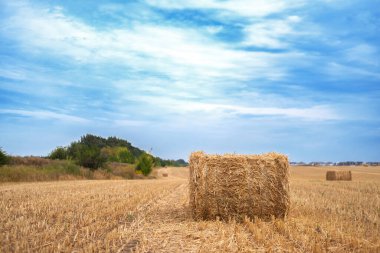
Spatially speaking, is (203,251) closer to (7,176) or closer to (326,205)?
(326,205)

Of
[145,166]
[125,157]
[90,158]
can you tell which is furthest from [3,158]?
[125,157]

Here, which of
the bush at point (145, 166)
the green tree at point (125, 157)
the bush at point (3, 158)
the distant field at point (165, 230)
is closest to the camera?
the distant field at point (165, 230)

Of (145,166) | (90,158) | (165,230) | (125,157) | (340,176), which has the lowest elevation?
Answer: (165,230)

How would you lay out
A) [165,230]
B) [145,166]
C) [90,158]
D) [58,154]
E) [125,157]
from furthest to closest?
[125,157] < [145,166] < [58,154] < [90,158] < [165,230]

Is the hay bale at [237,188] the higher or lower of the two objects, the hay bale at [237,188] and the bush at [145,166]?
the lower

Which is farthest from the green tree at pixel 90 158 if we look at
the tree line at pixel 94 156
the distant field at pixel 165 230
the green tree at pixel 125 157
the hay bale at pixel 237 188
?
the hay bale at pixel 237 188

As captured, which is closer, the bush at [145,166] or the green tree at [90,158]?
the green tree at [90,158]

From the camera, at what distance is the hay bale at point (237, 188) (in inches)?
345

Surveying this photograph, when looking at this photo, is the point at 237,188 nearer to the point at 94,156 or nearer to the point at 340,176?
the point at 340,176

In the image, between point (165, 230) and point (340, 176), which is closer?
point (165, 230)

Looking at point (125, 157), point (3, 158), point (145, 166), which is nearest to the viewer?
point (3, 158)

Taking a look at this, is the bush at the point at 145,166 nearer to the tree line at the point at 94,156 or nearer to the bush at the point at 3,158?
the tree line at the point at 94,156

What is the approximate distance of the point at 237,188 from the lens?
8844mm

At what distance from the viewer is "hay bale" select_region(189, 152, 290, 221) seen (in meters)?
8.77
